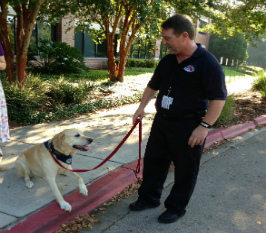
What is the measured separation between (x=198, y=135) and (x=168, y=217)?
1028 mm

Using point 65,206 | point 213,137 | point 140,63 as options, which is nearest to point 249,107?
point 213,137

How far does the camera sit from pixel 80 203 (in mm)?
3232

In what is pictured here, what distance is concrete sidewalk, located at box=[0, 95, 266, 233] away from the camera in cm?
283

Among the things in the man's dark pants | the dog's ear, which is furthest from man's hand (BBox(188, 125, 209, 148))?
the dog's ear

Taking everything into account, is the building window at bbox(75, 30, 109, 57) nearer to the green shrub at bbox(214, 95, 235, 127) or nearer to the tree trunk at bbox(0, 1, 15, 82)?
the tree trunk at bbox(0, 1, 15, 82)

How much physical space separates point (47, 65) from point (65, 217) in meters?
13.8

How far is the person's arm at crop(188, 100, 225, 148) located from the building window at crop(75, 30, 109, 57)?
19473 mm

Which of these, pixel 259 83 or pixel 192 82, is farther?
pixel 259 83

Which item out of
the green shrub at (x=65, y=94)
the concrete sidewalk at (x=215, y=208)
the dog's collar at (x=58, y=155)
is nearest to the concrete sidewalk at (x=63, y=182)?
the concrete sidewalk at (x=215, y=208)

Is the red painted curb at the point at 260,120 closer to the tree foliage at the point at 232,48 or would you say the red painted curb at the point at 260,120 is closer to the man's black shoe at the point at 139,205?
the man's black shoe at the point at 139,205

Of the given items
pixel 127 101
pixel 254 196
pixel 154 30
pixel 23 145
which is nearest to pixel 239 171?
pixel 254 196

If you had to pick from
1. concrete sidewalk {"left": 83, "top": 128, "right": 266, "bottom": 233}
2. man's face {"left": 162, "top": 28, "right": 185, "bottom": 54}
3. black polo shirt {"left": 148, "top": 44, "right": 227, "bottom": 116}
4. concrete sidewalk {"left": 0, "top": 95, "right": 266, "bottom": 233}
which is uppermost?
man's face {"left": 162, "top": 28, "right": 185, "bottom": 54}

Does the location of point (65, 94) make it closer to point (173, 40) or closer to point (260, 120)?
point (260, 120)

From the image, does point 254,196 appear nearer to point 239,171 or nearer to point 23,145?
point 239,171
